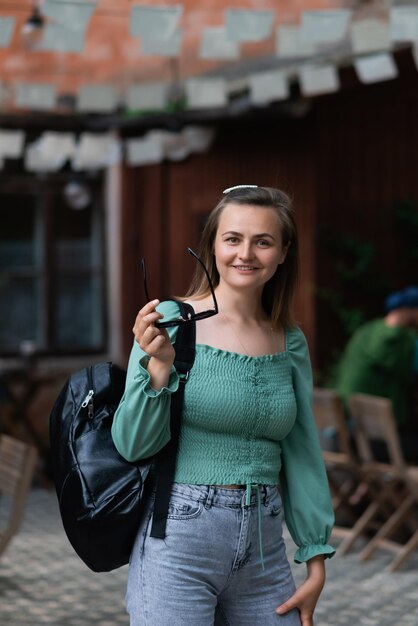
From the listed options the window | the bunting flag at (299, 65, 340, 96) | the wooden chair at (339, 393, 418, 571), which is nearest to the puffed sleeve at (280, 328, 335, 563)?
the wooden chair at (339, 393, 418, 571)

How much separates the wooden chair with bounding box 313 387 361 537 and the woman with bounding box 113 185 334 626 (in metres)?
4.62

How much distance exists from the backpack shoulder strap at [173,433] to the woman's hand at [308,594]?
1.30 ft

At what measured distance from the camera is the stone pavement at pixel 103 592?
19.8ft

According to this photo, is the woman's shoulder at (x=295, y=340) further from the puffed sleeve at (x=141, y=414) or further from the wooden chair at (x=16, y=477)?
the wooden chair at (x=16, y=477)

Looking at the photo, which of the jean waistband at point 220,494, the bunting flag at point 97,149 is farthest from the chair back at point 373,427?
the jean waistband at point 220,494

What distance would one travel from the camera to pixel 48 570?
729cm

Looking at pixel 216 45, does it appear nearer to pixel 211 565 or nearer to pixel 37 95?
pixel 37 95

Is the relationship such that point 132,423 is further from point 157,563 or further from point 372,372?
point 372,372

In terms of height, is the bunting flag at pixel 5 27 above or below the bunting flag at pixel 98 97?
above

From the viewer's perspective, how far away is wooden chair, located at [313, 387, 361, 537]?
301 inches

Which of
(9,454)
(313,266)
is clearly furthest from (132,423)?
(313,266)

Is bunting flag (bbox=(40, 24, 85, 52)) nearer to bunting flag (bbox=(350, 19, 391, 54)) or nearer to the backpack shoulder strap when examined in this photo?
bunting flag (bbox=(350, 19, 391, 54))

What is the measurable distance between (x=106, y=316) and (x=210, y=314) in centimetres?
1049

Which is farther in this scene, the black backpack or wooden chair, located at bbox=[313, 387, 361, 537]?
wooden chair, located at bbox=[313, 387, 361, 537]
